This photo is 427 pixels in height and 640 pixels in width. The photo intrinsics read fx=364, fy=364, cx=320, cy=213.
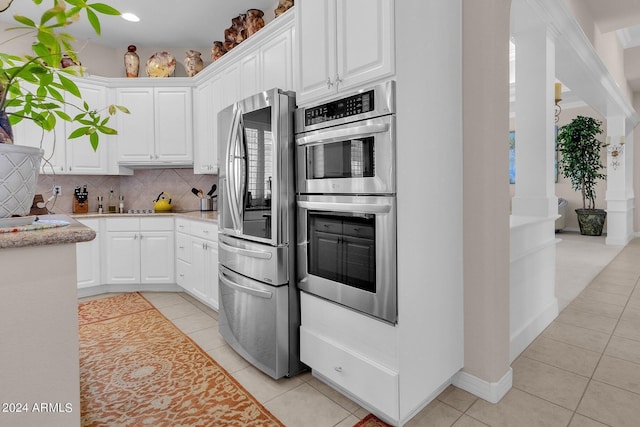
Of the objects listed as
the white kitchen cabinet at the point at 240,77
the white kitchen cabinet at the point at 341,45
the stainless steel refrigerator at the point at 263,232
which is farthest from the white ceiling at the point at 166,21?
the white kitchen cabinet at the point at 341,45

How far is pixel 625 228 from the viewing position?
21.3 ft

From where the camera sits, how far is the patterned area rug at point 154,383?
1870mm

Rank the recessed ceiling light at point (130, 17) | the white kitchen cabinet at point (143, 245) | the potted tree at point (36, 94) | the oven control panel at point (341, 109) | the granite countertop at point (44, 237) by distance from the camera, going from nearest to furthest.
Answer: the potted tree at point (36, 94)
the granite countertop at point (44, 237)
the oven control panel at point (341, 109)
the recessed ceiling light at point (130, 17)
the white kitchen cabinet at point (143, 245)

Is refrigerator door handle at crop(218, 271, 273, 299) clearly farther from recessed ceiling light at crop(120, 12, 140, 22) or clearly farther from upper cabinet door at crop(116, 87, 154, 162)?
recessed ceiling light at crop(120, 12, 140, 22)

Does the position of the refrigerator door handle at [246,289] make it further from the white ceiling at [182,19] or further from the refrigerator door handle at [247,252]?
the white ceiling at [182,19]

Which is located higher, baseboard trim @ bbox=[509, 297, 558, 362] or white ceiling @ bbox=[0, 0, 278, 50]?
white ceiling @ bbox=[0, 0, 278, 50]

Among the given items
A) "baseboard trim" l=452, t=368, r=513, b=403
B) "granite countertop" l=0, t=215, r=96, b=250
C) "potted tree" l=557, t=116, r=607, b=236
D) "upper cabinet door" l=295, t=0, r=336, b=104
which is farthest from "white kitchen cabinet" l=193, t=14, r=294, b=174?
"potted tree" l=557, t=116, r=607, b=236

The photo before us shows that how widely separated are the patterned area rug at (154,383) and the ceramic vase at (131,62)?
2977mm

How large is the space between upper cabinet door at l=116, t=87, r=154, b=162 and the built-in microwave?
294cm

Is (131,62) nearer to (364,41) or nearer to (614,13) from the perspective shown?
(364,41)

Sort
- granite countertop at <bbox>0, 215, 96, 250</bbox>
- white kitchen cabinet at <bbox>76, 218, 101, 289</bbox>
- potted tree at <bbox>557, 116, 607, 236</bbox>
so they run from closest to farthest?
1. granite countertop at <bbox>0, 215, 96, 250</bbox>
2. white kitchen cabinet at <bbox>76, 218, 101, 289</bbox>
3. potted tree at <bbox>557, 116, 607, 236</bbox>

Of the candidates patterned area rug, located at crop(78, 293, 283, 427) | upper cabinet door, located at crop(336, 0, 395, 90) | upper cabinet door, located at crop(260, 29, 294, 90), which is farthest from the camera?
upper cabinet door, located at crop(260, 29, 294, 90)

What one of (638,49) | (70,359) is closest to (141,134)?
(70,359)

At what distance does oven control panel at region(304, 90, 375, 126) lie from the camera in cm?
175
